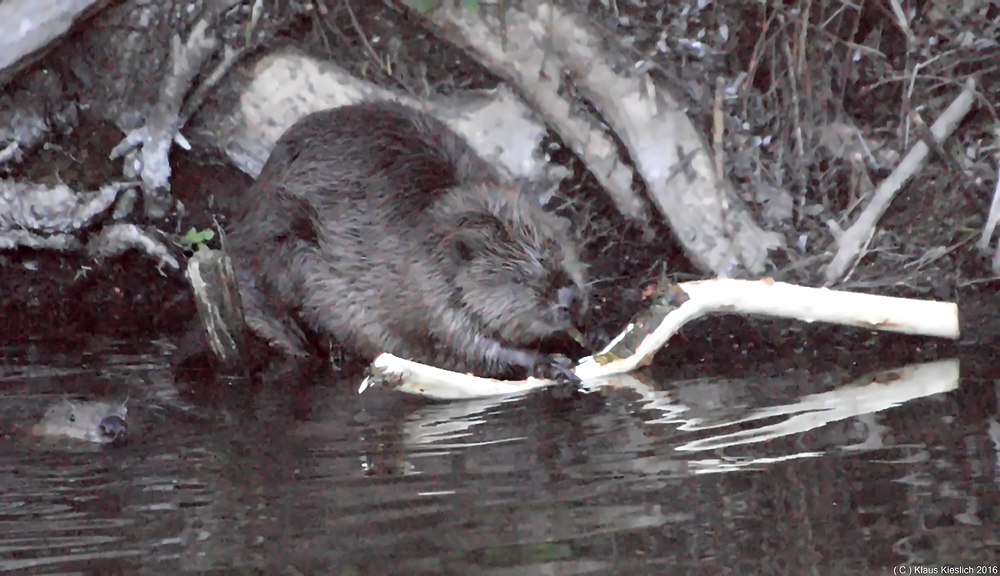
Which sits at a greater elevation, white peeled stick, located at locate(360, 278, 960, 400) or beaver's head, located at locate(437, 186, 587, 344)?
beaver's head, located at locate(437, 186, 587, 344)

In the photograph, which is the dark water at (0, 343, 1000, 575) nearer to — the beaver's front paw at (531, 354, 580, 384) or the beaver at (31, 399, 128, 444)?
the beaver at (31, 399, 128, 444)

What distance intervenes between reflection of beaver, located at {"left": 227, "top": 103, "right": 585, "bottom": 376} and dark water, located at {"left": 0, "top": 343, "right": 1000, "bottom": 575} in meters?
0.46

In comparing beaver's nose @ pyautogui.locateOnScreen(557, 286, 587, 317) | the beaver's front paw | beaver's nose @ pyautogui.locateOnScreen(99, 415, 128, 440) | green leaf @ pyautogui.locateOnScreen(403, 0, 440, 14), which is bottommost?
beaver's nose @ pyautogui.locateOnScreen(99, 415, 128, 440)

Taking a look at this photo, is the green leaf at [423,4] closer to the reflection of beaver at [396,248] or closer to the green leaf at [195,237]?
the reflection of beaver at [396,248]

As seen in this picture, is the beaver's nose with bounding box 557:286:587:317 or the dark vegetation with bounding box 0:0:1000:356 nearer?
the beaver's nose with bounding box 557:286:587:317

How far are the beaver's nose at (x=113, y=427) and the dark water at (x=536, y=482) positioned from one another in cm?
4

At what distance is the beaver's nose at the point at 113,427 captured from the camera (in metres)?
2.12

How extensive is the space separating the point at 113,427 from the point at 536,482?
102 cm

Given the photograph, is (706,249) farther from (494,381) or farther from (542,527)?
(542,527)

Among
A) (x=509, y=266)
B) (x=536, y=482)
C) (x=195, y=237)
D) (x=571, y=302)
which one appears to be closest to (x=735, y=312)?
(x=571, y=302)

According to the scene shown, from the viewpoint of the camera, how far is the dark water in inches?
56.0

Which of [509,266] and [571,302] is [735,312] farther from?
[509,266]

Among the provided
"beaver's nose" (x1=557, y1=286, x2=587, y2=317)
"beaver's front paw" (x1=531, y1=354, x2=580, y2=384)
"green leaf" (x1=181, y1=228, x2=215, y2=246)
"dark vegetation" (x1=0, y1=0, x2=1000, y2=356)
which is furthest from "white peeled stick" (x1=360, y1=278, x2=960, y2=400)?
"green leaf" (x1=181, y1=228, x2=215, y2=246)

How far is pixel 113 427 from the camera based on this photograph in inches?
84.5
